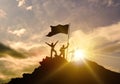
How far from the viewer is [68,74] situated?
4428 centimetres

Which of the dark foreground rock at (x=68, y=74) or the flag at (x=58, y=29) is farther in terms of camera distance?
the flag at (x=58, y=29)

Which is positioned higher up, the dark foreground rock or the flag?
the flag

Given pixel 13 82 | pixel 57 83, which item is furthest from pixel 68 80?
pixel 13 82

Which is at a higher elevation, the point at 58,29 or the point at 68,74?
the point at 58,29

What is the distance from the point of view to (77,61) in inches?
1810

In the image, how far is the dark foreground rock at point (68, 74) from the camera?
4391 cm

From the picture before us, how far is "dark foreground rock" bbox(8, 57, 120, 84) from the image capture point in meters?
43.9

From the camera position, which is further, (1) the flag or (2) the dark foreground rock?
(1) the flag

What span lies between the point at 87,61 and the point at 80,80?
4183mm

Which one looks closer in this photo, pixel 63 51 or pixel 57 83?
pixel 57 83

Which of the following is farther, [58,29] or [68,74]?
[58,29]

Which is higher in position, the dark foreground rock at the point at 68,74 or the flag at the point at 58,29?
the flag at the point at 58,29

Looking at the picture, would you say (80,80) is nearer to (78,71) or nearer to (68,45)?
(78,71)

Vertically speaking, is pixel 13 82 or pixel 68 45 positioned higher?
pixel 68 45
